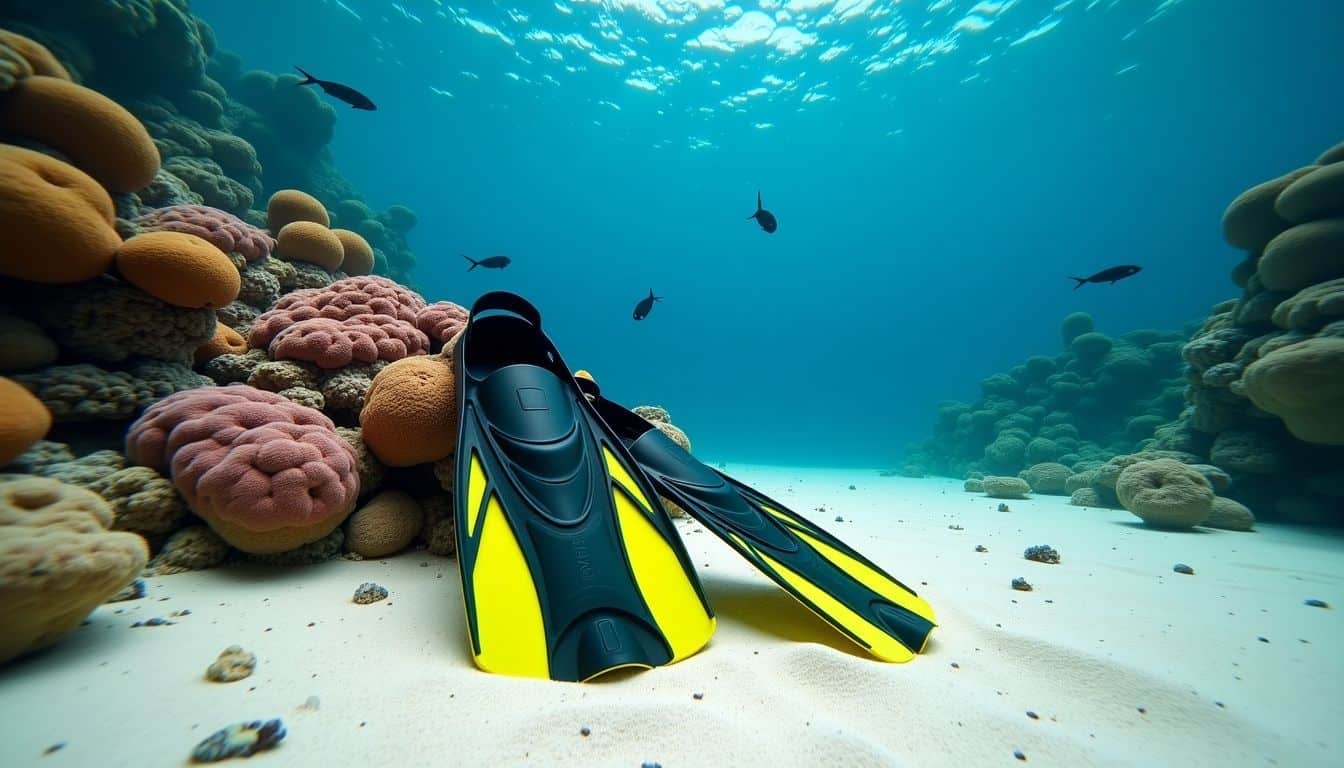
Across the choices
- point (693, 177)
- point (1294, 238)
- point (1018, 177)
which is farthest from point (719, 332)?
point (1294, 238)

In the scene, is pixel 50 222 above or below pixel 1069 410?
above

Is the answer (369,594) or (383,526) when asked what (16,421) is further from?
(369,594)

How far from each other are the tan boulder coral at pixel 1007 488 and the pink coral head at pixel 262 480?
359 inches

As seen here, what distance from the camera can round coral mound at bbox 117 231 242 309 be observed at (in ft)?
7.94

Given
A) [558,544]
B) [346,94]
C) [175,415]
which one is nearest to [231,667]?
[558,544]

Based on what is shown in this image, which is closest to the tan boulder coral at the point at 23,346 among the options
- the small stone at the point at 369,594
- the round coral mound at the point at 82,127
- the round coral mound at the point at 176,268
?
the round coral mound at the point at 176,268

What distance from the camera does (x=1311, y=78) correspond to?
98.8 ft

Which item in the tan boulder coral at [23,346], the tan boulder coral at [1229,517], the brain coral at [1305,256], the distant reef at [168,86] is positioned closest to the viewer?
the tan boulder coral at [23,346]

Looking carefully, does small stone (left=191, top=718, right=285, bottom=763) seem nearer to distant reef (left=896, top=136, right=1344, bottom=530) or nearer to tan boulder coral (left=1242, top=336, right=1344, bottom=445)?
distant reef (left=896, top=136, right=1344, bottom=530)

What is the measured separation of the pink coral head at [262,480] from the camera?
1.88 metres

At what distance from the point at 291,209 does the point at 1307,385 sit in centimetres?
1152

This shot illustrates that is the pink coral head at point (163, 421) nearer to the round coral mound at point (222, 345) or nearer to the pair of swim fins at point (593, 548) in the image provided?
the round coral mound at point (222, 345)

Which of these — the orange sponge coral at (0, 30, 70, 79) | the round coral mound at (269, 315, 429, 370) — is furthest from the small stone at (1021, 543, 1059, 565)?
the orange sponge coral at (0, 30, 70, 79)

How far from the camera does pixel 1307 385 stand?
3863 millimetres
